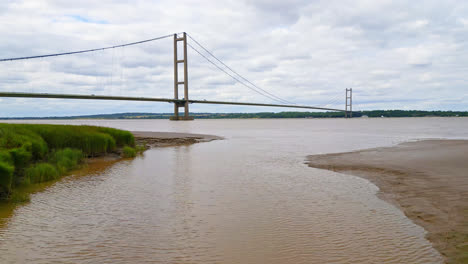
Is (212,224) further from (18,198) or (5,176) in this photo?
(5,176)

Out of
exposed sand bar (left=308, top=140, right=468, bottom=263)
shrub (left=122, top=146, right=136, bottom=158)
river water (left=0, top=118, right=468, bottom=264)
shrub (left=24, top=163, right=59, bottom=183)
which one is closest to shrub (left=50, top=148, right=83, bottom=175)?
shrub (left=24, top=163, right=59, bottom=183)

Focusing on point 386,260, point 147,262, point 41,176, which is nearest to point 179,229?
point 147,262

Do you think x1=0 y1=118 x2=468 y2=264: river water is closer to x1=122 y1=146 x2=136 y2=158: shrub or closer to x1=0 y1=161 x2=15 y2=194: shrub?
x1=0 y1=161 x2=15 y2=194: shrub

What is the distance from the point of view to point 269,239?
5113mm

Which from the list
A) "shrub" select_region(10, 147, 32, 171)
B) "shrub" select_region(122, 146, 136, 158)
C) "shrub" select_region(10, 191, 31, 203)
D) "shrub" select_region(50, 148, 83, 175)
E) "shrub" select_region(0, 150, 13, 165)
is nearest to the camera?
"shrub" select_region(10, 191, 31, 203)

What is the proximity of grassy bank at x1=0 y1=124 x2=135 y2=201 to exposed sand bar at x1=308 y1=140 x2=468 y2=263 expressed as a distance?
25.1 feet

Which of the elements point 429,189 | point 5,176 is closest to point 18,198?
point 5,176

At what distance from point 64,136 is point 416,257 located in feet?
42.5

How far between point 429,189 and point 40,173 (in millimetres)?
9834

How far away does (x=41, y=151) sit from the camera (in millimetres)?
11070

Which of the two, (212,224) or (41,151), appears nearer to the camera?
(212,224)

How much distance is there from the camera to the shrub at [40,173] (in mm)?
9344

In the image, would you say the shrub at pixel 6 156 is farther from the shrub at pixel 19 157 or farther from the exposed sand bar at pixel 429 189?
the exposed sand bar at pixel 429 189

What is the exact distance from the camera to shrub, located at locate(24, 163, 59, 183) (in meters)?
9.34
